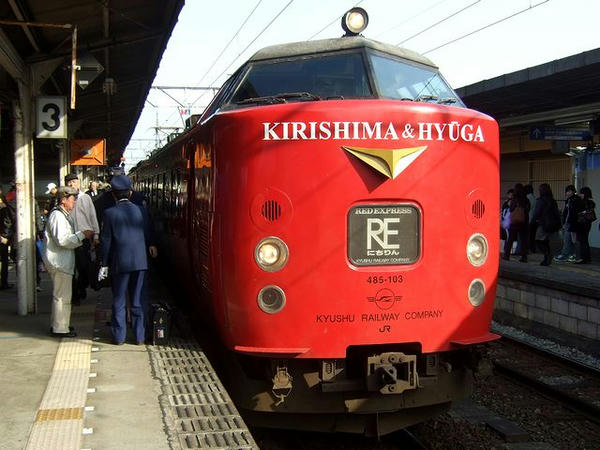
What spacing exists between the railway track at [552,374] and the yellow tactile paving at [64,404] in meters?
4.63

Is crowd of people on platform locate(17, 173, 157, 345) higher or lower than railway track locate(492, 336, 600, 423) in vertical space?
higher

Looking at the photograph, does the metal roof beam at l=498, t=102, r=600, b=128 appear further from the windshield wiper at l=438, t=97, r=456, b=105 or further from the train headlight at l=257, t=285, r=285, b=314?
the train headlight at l=257, t=285, r=285, b=314

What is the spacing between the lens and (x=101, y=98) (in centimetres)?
1503

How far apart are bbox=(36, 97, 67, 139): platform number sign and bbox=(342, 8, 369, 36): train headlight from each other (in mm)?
4056

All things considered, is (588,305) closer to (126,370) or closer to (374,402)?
(374,402)

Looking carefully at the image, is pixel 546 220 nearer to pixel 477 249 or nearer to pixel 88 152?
pixel 477 249

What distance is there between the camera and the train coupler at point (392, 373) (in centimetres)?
461

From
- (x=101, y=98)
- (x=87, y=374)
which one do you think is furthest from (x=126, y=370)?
(x=101, y=98)

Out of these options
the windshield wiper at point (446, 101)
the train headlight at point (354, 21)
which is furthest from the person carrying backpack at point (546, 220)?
the train headlight at point (354, 21)

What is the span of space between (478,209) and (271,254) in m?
1.59

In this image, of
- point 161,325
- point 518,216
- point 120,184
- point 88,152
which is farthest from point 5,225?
point 518,216

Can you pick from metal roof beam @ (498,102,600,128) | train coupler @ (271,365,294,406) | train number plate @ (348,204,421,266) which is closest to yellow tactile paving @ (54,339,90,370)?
train coupler @ (271,365,294,406)

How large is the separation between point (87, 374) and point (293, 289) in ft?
5.99

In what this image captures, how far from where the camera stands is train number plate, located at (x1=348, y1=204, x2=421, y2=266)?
4.70 meters
